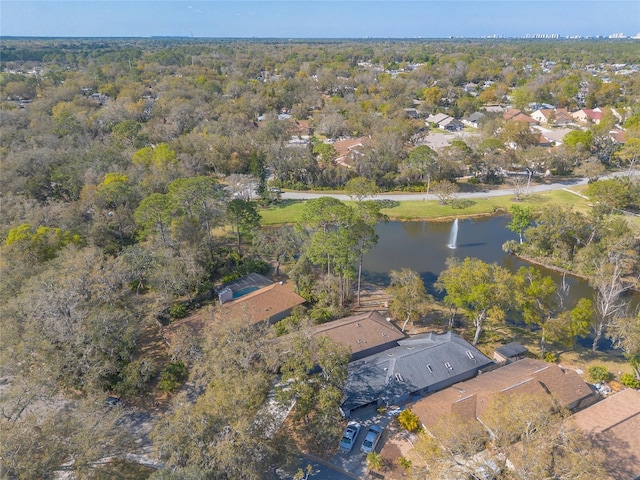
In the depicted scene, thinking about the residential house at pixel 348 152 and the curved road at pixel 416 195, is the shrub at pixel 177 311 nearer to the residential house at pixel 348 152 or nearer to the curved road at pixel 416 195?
the curved road at pixel 416 195

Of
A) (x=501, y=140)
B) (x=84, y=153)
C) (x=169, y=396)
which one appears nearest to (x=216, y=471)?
(x=169, y=396)

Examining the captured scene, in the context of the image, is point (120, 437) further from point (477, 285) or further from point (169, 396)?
point (477, 285)

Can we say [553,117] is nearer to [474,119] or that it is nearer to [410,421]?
[474,119]

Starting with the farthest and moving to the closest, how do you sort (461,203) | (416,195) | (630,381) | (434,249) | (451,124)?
(451,124)
(416,195)
(461,203)
(434,249)
(630,381)

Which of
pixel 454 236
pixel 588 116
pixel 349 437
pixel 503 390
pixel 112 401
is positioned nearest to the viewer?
pixel 349 437

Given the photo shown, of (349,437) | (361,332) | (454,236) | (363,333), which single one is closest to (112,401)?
(349,437)
